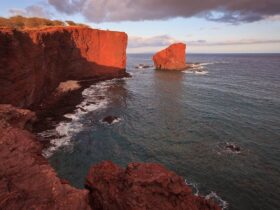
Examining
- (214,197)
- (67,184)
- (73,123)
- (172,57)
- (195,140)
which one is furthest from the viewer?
(172,57)

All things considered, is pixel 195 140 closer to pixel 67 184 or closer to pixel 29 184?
pixel 67 184

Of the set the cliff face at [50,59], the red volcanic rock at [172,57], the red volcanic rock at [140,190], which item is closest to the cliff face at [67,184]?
the red volcanic rock at [140,190]

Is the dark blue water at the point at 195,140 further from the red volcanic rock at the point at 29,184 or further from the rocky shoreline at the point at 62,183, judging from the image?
the red volcanic rock at the point at 29,184

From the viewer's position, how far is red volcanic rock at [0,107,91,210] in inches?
281

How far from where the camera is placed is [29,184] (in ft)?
25.5

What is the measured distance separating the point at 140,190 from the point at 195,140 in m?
19.3

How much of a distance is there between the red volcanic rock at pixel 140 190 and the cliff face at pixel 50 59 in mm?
21251

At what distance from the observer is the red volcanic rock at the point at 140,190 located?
33.0 ft

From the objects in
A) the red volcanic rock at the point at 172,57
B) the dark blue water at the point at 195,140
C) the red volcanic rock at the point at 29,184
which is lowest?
the dark blue water at the point at 195,140

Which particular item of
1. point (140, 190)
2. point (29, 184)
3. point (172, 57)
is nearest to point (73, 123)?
point (140, 190)

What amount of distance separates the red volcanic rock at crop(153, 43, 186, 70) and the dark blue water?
46.2 meters


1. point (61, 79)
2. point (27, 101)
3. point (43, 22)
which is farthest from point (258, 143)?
point (43, 22)

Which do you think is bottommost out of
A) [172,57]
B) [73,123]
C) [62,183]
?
[73,123]

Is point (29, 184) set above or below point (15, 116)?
below
